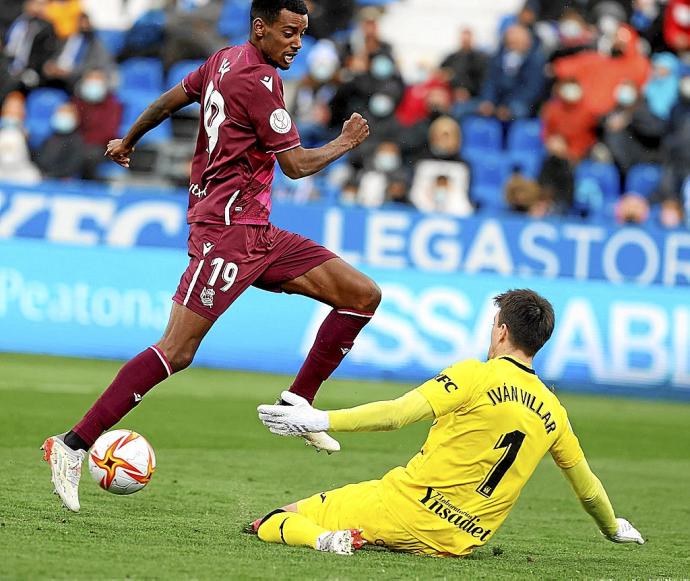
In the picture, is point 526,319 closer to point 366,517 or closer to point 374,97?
point 366,517

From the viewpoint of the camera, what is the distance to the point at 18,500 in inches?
255

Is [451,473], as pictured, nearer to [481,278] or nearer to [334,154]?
[334,154]

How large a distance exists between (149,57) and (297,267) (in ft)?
44.0

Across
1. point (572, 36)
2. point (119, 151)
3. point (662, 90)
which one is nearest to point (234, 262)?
point (119, 151)

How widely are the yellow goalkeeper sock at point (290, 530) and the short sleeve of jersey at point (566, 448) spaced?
102 cm

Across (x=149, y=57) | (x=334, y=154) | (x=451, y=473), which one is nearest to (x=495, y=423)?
(x=451, y=473)

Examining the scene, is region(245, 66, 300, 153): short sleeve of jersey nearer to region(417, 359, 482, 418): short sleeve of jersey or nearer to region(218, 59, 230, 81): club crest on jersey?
region(218, 59, 230, 81): club crest on jersey

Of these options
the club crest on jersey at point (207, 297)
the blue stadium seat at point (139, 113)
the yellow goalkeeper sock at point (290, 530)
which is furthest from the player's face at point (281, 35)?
the blue stadium seat at point (139, 113)

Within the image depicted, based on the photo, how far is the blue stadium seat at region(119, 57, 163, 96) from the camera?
19.1m

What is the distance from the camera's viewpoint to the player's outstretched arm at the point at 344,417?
16.3 ft

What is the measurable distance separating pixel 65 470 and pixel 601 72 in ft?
47.2

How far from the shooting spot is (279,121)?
6.32 meters

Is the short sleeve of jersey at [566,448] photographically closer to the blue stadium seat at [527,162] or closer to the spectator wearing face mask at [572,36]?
the blue stadium seat at [527,162]

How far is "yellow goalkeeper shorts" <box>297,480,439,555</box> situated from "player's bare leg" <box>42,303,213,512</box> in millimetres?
1019
